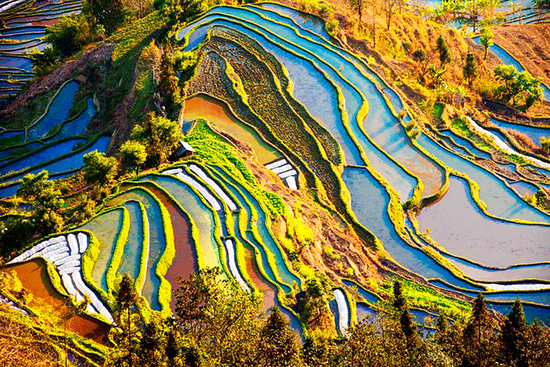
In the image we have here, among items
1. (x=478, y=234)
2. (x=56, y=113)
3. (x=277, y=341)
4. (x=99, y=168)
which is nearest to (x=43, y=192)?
(x=99, y=168)

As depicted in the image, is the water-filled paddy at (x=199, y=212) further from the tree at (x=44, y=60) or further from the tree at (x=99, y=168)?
the tree at (x=44, y=60)

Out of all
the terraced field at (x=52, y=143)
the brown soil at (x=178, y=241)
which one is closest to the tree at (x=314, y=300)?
the brown soil at (x=178, y=241)

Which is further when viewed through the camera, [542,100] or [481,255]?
[542,100]

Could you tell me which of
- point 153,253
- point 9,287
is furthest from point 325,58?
point 9,287

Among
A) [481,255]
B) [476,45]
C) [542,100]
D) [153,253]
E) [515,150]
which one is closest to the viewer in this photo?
[153,253]

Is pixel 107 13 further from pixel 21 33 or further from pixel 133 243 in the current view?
pixel 133 243

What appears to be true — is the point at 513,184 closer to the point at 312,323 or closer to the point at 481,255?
the point at 481,255

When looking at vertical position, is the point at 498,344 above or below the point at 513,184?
above
